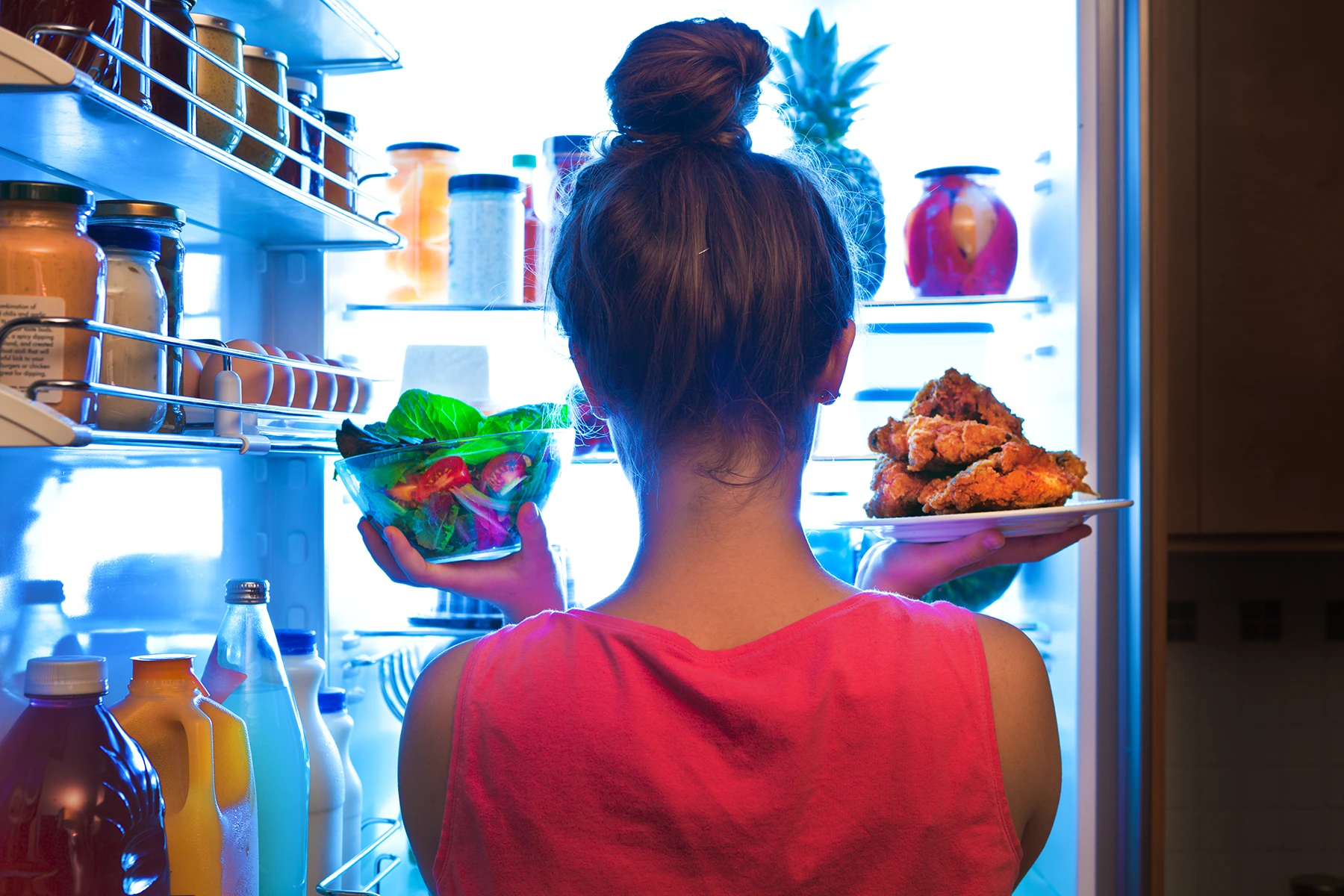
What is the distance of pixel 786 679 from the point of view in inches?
24.0

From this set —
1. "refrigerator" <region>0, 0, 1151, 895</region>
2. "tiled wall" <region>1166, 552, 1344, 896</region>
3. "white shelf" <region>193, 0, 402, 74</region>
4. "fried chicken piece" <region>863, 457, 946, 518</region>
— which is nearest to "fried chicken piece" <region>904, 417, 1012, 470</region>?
"fried chicken piece" <region>863, 457, 946, 518</region>

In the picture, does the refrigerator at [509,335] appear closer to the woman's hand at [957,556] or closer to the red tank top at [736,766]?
the woman's hand at [957,556]

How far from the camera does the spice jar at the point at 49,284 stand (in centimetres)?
67

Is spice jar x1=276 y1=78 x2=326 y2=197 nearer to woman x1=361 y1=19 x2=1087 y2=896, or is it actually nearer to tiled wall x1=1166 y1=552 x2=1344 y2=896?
woman x1=361 y1=19 x2=1087 y2=896

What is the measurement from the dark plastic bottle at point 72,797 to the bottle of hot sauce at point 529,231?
899mm

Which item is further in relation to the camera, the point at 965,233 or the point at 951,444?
the point at 965,233

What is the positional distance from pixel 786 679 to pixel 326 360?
0.83m

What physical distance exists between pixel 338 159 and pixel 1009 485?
87 centimetres

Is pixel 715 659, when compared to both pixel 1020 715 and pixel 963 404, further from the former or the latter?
pixel 963 404

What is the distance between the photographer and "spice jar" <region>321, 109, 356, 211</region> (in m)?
1.21

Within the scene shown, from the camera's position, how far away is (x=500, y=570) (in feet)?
2.95

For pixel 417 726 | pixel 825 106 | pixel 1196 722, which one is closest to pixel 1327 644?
pixel 1196 722

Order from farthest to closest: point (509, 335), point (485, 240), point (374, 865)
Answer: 1. point (509, 335)
2. point (485, 240)
3. point (374, 865)

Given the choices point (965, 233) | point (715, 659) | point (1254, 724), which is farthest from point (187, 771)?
point (1254, 724)
